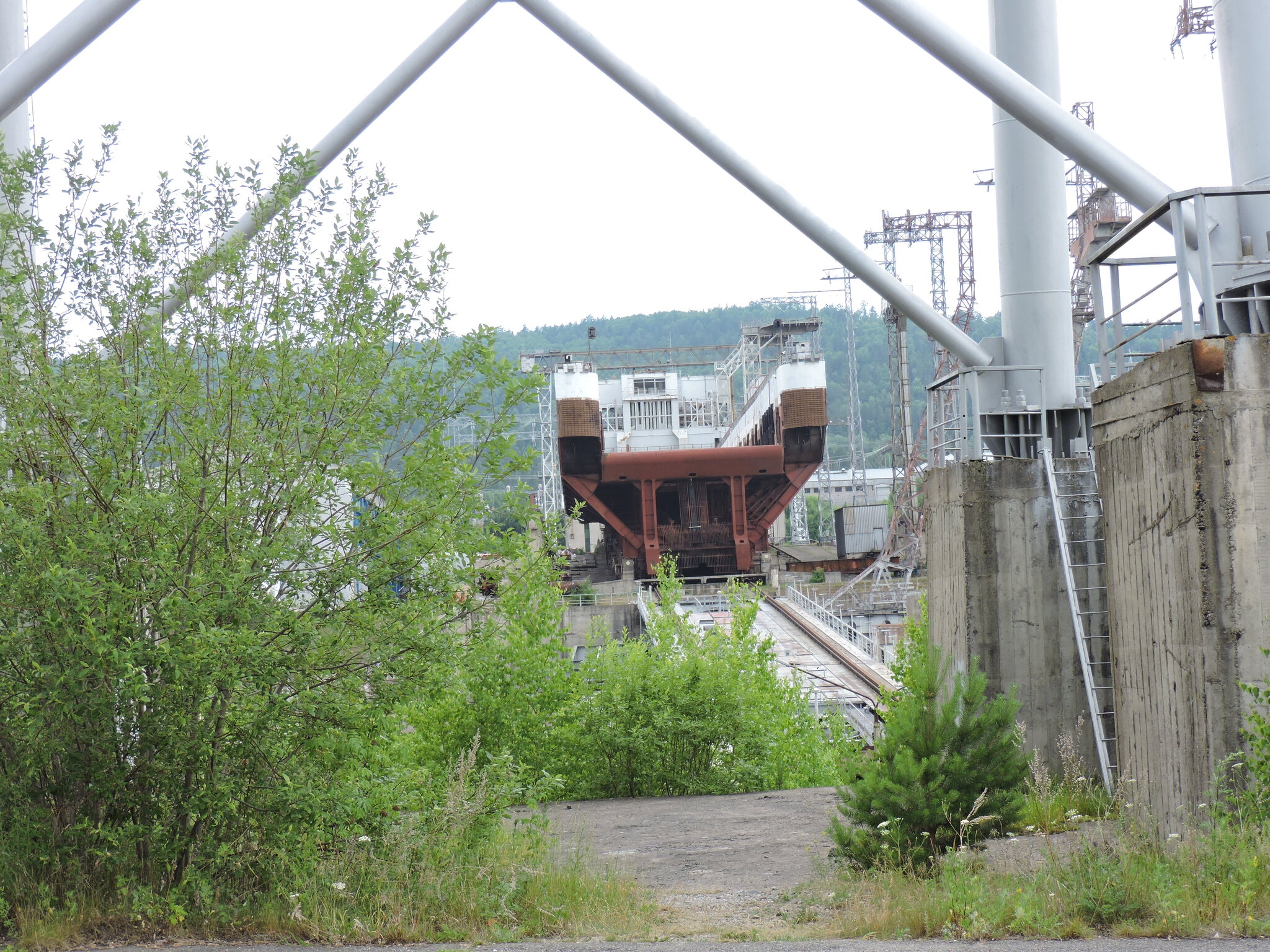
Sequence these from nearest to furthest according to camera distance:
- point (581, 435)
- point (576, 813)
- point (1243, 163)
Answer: point (1243, 163) → point (576, 813) → point (581, 435)

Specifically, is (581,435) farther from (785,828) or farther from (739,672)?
(785,828)

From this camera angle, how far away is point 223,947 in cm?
520

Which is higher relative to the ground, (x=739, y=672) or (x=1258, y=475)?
(x=1258, y=475)

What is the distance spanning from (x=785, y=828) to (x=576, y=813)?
2482mm

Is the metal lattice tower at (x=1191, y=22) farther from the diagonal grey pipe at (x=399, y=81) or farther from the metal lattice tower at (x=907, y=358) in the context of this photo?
the diagonal grey pipe at (x=399, y=81)

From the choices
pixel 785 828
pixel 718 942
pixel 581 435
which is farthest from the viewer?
pixel 581 435

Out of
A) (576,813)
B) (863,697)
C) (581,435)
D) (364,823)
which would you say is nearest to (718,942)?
(364,823)

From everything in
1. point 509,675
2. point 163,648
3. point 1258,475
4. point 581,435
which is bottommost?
point 509,675

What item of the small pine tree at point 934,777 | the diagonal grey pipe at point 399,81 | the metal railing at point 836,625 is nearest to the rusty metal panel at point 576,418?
the metal railing at point 836,625

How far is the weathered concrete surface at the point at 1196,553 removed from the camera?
5.88 metres

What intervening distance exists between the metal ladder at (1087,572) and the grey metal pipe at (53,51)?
26.2ft

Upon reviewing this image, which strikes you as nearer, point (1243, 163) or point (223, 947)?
point (223, 947)

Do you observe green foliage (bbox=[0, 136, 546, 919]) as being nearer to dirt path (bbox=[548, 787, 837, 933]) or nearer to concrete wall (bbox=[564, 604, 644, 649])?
dirt path (bbox=[548, 787, 837, 933])

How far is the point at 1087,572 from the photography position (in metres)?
9.77
